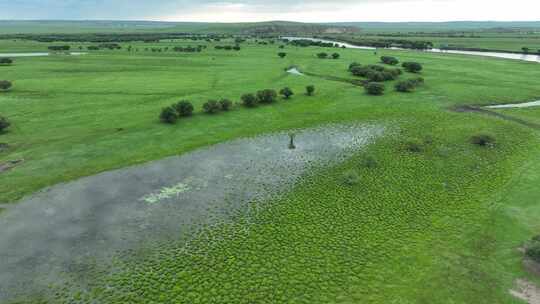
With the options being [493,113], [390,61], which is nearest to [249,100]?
[493,113]

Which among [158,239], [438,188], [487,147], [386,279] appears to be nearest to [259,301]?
[386,279]

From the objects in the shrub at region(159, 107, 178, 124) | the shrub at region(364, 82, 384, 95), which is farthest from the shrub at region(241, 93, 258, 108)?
the shrub at region(364, 82, 384, 95)

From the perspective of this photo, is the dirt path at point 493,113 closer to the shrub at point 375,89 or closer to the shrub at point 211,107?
the shrub at point 375,89

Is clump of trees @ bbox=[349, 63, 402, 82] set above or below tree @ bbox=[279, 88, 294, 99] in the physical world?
above

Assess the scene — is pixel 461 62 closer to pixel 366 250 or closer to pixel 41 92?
pixel 366 250

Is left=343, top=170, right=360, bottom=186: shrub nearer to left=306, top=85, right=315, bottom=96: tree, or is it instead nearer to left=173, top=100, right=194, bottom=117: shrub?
left=173, top=100, right=194, bottom=117: shrub
